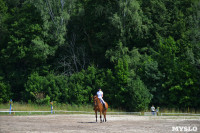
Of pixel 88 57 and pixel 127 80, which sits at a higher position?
pixel 88 57

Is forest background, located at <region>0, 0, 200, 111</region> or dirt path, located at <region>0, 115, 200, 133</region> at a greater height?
forest background, located at <region>0, 0, 200, 111</region>

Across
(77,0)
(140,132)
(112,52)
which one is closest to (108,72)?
(112,52)

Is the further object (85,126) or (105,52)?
(105,52)

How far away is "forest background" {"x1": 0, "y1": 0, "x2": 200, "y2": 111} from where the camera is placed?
47000 millimetres

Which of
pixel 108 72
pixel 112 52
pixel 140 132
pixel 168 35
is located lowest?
pixel 140 132

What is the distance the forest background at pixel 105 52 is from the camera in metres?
47.0

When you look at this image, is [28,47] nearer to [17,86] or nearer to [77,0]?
[17,86]

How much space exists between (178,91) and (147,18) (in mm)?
14771

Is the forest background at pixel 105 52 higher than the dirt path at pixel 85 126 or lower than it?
higher

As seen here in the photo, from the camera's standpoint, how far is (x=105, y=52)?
5462 cm

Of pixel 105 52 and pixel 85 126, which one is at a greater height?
pixel 105 52

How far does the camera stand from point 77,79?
52594 mm

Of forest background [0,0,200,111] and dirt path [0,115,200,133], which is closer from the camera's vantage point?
dirt path [0,115,200,133]

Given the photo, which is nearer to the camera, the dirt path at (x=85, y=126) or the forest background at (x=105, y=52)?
the dirt path at (x=85, y=126)
